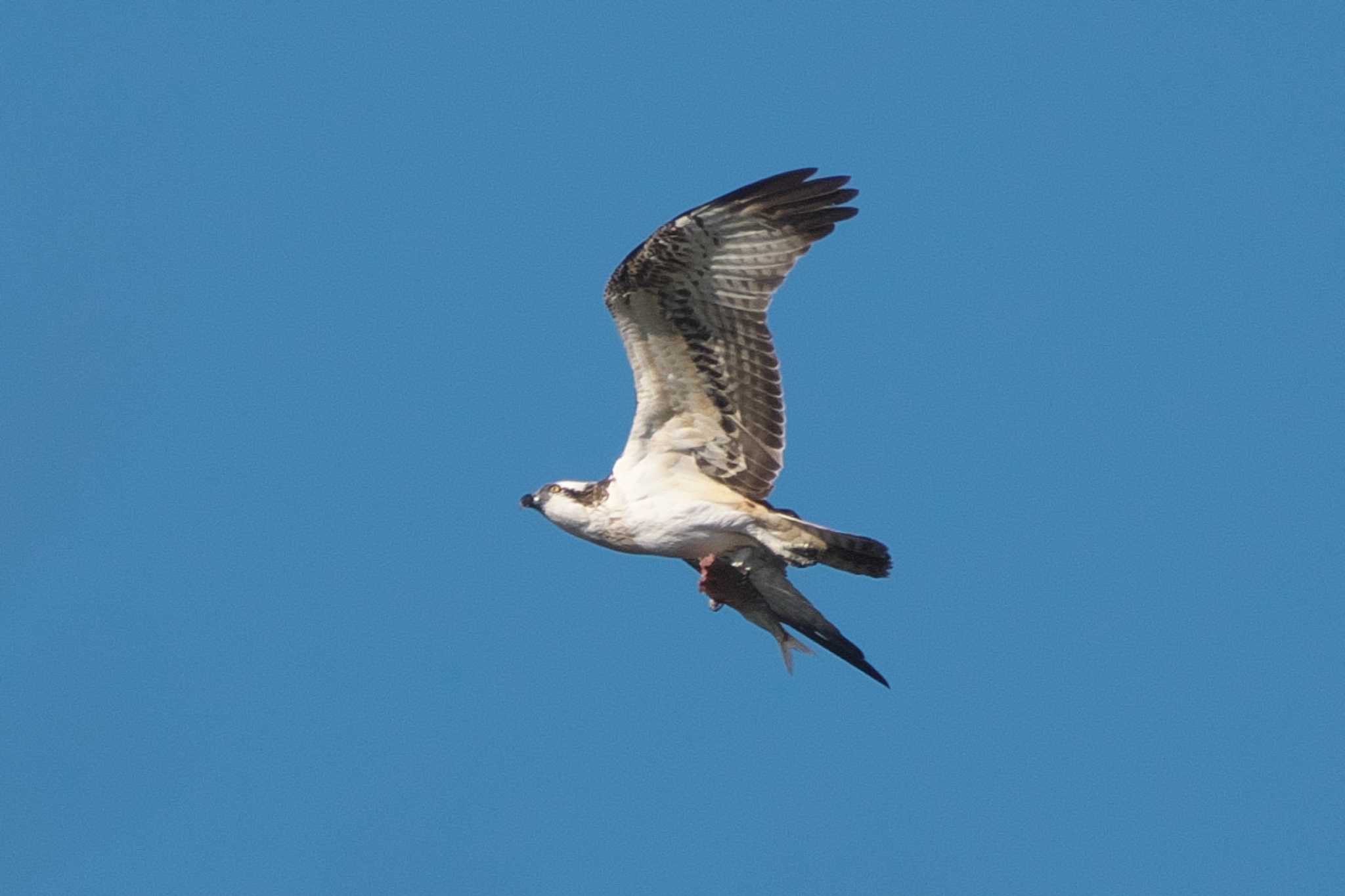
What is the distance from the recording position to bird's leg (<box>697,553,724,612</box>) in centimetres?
1961

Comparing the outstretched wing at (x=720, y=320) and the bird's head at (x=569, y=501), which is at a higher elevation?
the outstretched wing at (x=720, y=320)

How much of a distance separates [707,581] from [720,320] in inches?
67.7

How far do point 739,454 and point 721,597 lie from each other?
98 centimetres

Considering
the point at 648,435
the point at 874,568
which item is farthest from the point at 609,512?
the point at 874,568

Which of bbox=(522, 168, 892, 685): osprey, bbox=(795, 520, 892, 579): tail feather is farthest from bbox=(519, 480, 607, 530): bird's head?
bbox=(795, 520, 892, 579): tail feather

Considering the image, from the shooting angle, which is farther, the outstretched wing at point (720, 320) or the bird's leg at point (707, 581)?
the bird's leg at point (707, 581)

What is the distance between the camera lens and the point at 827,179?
62.7 ft

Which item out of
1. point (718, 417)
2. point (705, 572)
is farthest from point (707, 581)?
point (718, 417)

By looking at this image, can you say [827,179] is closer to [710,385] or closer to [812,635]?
[710,385]

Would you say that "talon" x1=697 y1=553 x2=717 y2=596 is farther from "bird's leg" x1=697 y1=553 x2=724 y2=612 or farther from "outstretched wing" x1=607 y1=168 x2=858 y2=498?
"outstretched wing" x1=607 y1=168 x2=858 y2=498

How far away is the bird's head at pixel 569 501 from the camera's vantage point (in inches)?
771

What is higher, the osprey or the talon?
the osprey

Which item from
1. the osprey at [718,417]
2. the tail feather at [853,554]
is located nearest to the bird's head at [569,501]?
the osprey at [718,417]

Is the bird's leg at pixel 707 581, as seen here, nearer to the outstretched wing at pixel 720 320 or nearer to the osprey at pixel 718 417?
the osprey at pixel 718 417
